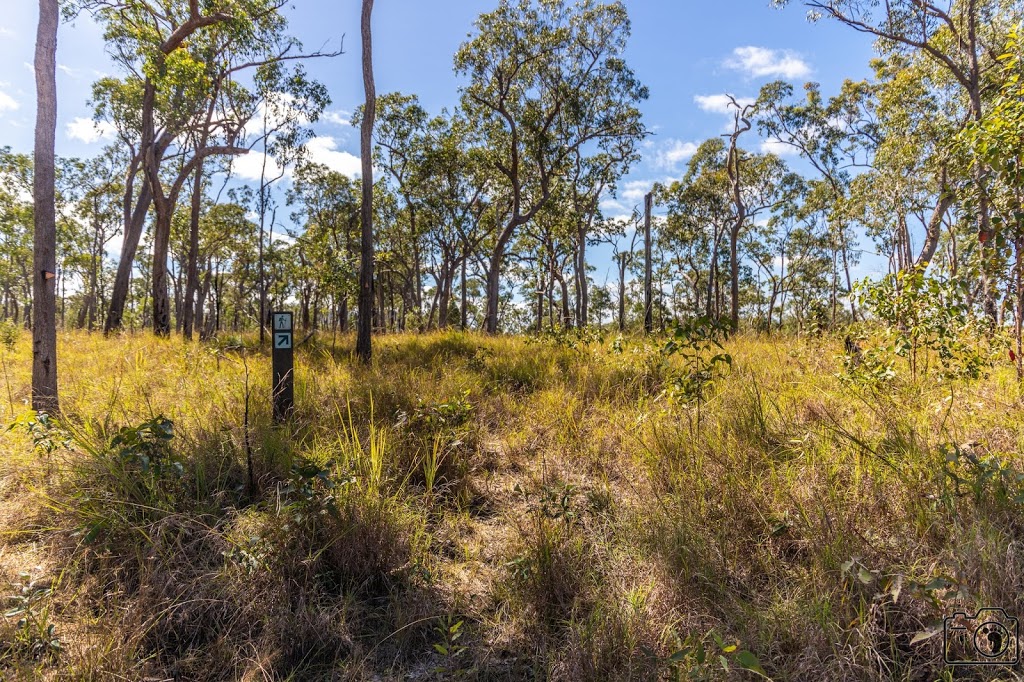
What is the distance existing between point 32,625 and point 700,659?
8.25 feet

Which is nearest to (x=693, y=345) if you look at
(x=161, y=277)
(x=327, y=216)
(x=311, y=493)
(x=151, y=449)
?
(x=311, y=493)

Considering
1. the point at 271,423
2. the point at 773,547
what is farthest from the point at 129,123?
the point at 773,547

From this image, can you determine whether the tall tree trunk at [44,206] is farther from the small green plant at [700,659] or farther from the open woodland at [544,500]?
the small green plant at [700,659]

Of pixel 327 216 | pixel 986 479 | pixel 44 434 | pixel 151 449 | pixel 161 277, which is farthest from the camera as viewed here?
pixel 327 216

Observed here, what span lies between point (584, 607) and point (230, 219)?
29454 mm

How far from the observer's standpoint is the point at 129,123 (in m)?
14.9

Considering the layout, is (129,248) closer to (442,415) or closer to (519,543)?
(442,415)

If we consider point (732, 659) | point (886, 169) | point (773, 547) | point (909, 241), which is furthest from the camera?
point (909, 241)

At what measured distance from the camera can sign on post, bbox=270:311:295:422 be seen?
3.52 m

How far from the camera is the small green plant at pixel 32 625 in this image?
1.58 metres

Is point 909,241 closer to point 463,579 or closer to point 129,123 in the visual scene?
point 463,579

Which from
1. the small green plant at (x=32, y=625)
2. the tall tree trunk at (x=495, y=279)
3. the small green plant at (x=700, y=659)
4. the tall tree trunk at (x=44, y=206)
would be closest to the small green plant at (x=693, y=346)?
the small green plant at (x=700, y=659)

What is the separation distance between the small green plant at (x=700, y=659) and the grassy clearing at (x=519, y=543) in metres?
0.01

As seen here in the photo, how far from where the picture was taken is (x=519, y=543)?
2.28 m
